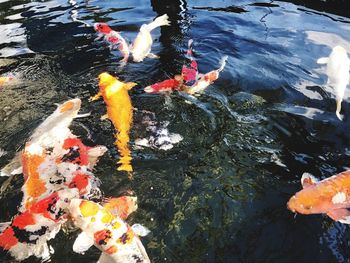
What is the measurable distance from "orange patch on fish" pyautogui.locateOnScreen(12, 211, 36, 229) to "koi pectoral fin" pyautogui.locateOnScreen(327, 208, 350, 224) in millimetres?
2526

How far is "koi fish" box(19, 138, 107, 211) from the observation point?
3.71 m

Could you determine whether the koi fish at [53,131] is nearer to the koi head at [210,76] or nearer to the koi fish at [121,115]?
the koi fish at [121,115]

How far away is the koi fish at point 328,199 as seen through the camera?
3.46m

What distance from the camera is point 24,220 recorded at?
3.29m

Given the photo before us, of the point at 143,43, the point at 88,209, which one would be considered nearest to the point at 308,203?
the point at 88,209

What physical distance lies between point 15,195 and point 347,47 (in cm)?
574

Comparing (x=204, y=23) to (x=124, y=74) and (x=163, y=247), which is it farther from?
(x=163, y=247)

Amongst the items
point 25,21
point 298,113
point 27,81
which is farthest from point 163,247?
point 25,21

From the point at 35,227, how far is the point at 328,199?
248 centimetres

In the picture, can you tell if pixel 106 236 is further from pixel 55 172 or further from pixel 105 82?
pixel 105 82

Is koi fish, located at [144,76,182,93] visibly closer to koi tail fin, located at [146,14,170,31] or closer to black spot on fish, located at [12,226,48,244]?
koi tail fin, located at [146,14,170,31]

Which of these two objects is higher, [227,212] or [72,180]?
[72,180]

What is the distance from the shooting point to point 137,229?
354 cm

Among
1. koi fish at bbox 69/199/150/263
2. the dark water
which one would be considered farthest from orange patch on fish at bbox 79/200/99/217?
the dark water
